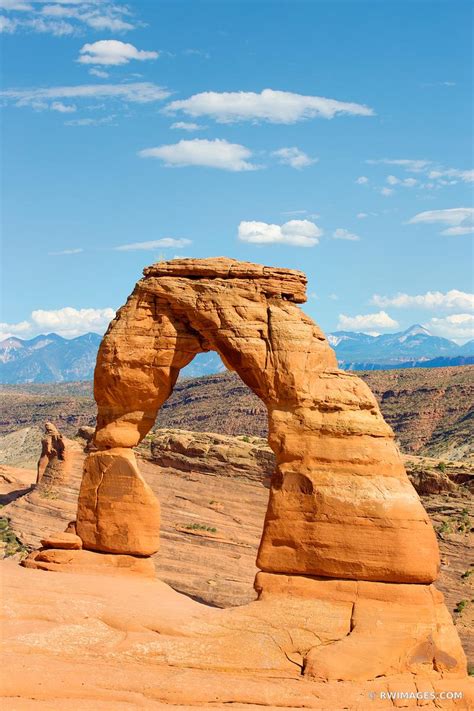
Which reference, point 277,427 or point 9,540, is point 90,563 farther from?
point 9,540

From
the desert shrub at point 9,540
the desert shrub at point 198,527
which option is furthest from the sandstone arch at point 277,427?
the desert shrub at point 198,527

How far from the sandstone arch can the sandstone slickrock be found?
76.7 ft

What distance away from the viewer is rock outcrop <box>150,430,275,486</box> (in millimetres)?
44438

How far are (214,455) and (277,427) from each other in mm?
25807

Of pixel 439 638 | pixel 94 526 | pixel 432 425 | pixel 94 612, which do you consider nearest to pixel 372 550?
pixel 439 638

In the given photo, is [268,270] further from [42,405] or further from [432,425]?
[42,405]

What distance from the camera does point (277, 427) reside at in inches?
787

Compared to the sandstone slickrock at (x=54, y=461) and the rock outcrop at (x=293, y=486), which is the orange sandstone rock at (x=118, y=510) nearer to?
the rock outcrop at (x=293, y=486)

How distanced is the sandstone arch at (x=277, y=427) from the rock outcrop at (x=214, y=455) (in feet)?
72.2

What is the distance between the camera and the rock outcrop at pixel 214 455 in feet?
146

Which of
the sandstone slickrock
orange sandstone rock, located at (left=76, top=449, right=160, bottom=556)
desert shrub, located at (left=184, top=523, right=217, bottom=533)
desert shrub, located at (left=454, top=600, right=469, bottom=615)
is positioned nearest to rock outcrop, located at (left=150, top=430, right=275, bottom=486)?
desert shrub, located at (left=184, top=523, right=217, bottom=533)

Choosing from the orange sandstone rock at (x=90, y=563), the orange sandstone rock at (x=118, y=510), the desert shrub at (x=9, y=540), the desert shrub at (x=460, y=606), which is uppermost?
the orange sandstone rock at (x=118, y=510)

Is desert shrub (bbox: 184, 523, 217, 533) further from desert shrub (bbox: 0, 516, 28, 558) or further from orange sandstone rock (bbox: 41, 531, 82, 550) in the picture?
orange sandstone rock (bbox: 41, 531, 82, 550)

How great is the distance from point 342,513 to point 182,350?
569 centimetres
